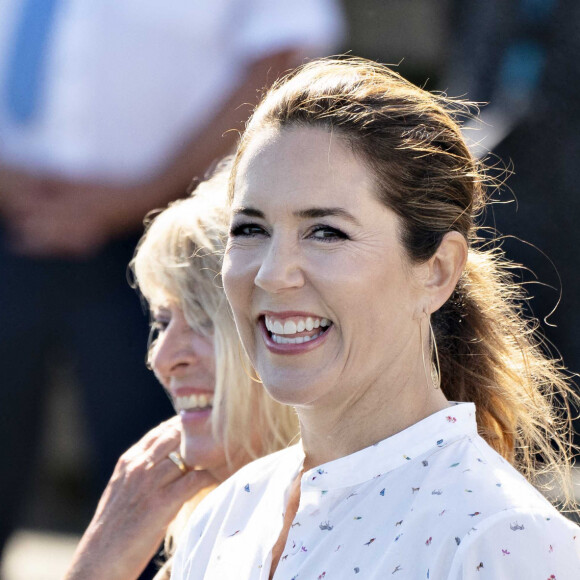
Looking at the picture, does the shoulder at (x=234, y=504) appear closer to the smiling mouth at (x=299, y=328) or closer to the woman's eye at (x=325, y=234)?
the smiling mouth at (x=299, y=328)

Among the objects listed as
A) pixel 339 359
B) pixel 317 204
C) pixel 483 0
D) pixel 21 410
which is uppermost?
pixel 483 0

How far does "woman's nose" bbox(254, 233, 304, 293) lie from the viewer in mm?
1454

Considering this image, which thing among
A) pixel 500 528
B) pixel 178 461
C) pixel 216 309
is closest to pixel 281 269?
pixel 500 528

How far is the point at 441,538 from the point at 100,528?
1049mm

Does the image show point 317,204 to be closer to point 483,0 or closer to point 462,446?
point 462,446

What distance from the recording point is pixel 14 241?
2.98 m

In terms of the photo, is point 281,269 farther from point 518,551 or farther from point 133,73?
point 133,73

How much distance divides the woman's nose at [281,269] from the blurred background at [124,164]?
145 centimetres

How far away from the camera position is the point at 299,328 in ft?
4.94

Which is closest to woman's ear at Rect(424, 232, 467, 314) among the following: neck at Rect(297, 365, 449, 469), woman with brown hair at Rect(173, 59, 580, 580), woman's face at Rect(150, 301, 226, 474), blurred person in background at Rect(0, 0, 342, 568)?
woman with brown hair at Rect(173, 59, 580, 580)

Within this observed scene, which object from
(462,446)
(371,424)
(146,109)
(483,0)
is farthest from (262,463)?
(483,0)

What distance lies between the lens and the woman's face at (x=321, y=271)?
1444 mm

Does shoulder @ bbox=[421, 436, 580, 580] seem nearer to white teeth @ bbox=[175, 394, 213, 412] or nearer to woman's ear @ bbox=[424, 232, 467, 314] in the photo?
woman's ear @ bbox=[424, 232, 467, 314]

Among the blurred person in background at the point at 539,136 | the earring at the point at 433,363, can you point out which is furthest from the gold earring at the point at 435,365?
the blurred person in background at the point at 539,136
